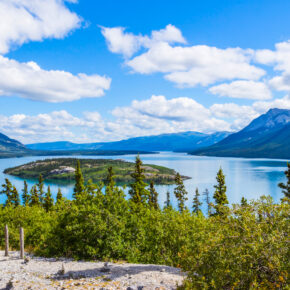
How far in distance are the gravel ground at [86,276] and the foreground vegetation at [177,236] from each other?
78.1 inches

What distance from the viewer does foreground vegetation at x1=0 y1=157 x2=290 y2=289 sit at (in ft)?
39.0

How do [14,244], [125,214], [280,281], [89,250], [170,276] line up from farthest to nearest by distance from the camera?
[14,244] → [125,214] → [89,250] → [170,276] → [280,281]

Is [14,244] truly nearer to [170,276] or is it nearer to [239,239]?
[170,276]

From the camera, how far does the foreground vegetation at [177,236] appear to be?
11.9 m

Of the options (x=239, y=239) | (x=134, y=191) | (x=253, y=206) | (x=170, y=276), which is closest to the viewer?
(x=239, y=239)

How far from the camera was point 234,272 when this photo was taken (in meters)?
11.9

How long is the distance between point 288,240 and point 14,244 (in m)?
29.7

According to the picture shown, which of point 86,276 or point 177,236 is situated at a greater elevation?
point 177,236

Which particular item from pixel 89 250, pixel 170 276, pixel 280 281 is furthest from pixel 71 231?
pixel 280 281

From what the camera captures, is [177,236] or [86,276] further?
[177,236]

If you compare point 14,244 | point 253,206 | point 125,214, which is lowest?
point 14,244

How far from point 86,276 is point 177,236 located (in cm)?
983

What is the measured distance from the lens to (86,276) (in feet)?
58.0

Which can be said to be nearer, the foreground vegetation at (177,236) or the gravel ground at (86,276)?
the foreground vegetation at (177,236)
